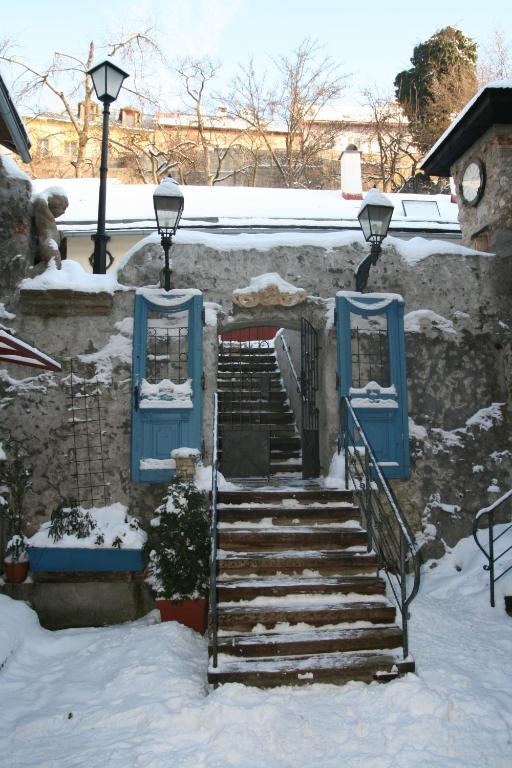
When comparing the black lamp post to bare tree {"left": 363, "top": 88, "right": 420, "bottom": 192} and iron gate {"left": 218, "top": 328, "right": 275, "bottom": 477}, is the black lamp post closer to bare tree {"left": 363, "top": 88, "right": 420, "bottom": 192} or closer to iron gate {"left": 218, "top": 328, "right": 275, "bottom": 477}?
iron gate {"left": 218, "top": 328, "right": 275, "bottom": 477}

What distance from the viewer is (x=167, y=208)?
21.3ft

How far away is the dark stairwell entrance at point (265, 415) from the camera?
7617 mm

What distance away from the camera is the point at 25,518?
660cm

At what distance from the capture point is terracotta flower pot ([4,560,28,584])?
608cm

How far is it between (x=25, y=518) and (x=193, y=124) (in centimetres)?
1967

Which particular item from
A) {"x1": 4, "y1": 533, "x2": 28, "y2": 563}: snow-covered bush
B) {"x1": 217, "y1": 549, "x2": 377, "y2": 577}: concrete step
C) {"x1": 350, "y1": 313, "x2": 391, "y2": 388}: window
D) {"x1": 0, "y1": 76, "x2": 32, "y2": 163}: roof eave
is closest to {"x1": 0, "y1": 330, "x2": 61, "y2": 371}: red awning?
{"x1": 4, "y1": 533, "x2": 28, "y2": 563}: snow-covered bush

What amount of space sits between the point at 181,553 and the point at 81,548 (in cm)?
118

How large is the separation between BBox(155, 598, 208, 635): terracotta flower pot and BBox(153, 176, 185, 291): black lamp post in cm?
369

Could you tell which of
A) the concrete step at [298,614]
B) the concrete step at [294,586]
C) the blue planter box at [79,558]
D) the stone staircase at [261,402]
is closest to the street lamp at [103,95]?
the stone staircase at [261,402]

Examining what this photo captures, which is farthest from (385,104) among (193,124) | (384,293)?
(384,293)

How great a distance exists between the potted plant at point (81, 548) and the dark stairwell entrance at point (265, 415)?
6.24ft

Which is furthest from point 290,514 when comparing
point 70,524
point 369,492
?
point 70,524

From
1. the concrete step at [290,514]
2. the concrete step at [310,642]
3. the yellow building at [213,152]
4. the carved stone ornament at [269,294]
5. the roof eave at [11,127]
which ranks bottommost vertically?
the concrete step at [310,642]

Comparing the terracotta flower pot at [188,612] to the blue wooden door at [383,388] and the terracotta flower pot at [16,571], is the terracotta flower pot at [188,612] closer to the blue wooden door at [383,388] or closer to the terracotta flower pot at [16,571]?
the terracotta flower pot at [16,571]
